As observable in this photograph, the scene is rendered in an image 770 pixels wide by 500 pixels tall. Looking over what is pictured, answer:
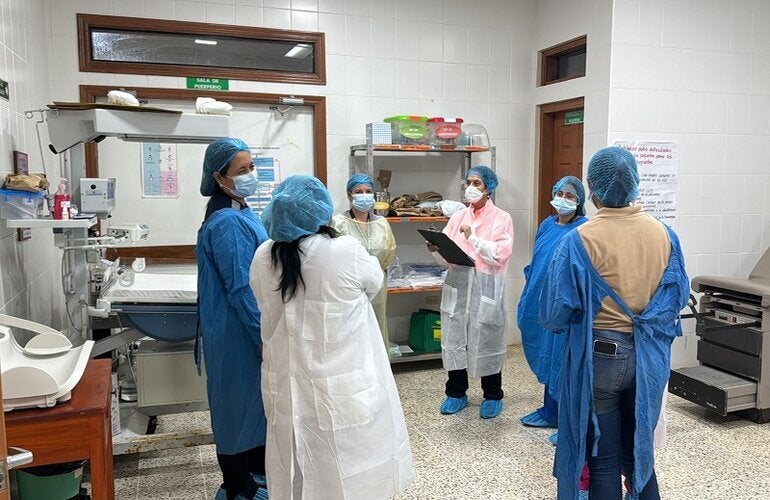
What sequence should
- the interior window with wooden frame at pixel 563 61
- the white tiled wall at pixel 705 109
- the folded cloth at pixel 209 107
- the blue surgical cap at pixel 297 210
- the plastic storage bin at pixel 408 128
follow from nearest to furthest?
the blue surgical cap at pixel 297 210
the folded cloth at pixel 209 107
the white tiled wall at pixel 705 109
the plastic storage bin at pixel 408 128
the interior window with wooden frame at pixel 563 61

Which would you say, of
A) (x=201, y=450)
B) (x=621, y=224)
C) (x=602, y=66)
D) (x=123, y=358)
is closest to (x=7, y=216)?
(x=123, y=358)

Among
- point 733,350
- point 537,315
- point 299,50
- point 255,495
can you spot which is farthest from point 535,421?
point 299,50

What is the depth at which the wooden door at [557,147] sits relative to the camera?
14.4 ft

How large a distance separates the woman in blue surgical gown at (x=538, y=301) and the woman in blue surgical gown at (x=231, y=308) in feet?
5.08

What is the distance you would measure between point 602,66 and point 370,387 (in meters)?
2.93

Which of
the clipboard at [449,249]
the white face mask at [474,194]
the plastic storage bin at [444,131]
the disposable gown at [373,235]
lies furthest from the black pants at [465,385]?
the plastic storage bin at [444,131]

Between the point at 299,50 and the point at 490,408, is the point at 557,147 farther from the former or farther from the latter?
the point at 490,408

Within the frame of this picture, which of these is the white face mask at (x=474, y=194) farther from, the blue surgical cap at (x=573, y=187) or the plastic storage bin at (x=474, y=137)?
the plastic storage bin at (x=474, y=137)

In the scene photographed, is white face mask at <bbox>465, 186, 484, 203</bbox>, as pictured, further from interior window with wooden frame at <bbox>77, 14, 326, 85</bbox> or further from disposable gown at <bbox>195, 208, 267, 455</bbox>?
disposable gown at <bbox>195, 208, 267, 455</bbox>

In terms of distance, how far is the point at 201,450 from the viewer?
10.2 ft

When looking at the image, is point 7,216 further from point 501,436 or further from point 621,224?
point 501,436

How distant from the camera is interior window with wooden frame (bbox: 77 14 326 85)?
12.3 feet

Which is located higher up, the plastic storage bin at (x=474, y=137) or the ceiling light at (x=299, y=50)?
the ceiling light at (x=299, y=50)

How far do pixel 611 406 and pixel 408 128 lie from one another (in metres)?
2.52
